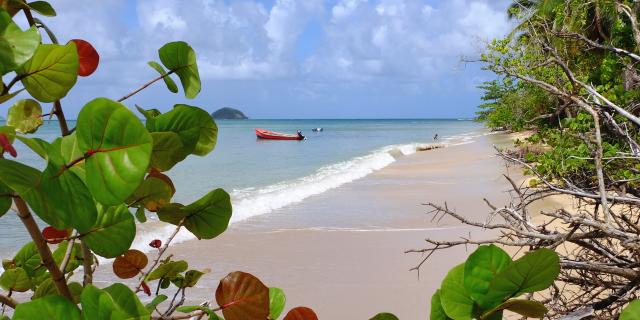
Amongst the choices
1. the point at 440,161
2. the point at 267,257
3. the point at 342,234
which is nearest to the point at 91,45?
the point at 267,257

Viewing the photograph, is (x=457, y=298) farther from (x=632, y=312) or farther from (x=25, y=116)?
(x=25, y=116)

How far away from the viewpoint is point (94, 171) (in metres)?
0.34

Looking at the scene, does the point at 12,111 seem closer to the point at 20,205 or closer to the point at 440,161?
the point at 20,205

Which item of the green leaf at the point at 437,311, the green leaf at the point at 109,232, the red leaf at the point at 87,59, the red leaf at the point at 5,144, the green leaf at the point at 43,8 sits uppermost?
the green leaf at the point at 43,8

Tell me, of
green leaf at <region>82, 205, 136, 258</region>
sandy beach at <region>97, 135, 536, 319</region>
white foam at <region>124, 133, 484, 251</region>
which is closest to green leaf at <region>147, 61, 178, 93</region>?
green leaf at <region>82, 205, 136, 258</region>

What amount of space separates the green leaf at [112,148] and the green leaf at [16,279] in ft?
2.06

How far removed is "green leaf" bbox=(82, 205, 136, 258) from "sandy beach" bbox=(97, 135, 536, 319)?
16.8 feet

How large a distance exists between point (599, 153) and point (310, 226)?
25.5ft

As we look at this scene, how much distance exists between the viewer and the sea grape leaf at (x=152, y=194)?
62cm

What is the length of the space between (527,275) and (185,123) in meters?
0.36

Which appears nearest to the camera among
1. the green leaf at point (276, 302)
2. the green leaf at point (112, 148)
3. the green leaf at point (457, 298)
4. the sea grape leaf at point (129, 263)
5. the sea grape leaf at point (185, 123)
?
the green leaf at point (112, 148)

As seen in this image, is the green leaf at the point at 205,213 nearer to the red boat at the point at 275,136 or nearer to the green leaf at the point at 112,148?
the green leaf at the point at 112,148

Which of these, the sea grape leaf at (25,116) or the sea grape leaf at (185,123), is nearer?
the sea grape leaf at (185,123)

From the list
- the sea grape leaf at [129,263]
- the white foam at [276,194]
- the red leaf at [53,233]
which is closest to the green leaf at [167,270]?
the sea grape leaf at [129,263]
